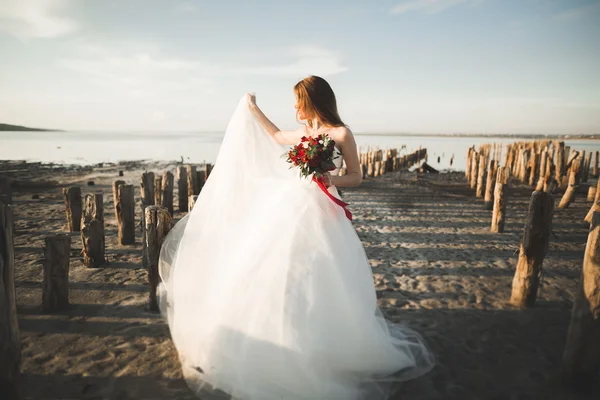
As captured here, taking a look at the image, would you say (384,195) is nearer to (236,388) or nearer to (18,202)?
(236,388)

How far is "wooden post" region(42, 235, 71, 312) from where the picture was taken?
441 centimetres

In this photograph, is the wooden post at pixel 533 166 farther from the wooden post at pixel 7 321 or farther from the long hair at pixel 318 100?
the wooden post at pixel 7 321

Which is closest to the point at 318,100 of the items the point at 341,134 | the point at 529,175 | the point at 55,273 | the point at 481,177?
the point at 341,134

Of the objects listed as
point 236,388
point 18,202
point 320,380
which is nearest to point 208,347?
point 236,388

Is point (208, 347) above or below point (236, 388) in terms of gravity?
above

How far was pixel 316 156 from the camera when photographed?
3.11 meters

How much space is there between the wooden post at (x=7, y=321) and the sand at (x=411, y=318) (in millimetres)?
398

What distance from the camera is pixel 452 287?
18.3ft

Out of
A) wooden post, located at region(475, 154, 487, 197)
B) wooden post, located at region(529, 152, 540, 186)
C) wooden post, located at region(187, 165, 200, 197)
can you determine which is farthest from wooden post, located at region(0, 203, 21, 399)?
wooden post, located at region(529, 152, 540, 186)

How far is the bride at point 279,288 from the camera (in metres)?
2.93

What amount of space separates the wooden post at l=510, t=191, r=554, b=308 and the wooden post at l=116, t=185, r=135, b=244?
7.38 m

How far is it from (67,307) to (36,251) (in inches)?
127

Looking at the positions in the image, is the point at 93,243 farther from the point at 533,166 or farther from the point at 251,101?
the point at 533,166

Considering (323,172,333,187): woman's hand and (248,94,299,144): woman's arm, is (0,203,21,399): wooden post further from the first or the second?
(323,172,333,187): woman's hand
